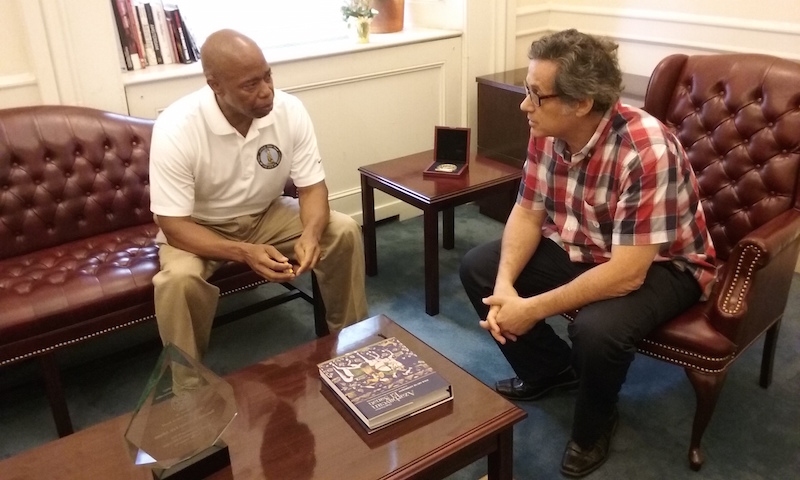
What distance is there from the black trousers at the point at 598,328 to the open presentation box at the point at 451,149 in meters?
0.83

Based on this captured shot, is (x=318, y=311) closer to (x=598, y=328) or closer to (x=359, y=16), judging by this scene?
(x=598, y=328)

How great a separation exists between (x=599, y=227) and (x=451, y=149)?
43.5 inches

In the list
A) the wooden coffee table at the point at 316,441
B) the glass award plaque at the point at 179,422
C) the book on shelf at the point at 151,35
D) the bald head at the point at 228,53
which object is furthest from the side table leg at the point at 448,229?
the glass award plaque at the point at 179,422

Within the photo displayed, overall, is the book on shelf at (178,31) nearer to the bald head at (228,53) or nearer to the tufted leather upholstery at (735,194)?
the bald head at (228,53)

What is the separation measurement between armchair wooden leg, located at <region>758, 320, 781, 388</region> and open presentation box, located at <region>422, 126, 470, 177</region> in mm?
1233

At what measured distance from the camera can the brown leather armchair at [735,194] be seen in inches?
70.3

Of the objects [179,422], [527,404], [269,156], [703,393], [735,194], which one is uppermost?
[269,156]

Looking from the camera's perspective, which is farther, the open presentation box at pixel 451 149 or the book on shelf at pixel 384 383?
the open presentation box at pixel 451 149

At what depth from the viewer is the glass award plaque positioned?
51.5 inches

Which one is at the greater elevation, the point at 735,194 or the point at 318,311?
the point at 735,194

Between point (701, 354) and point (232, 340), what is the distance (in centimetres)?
162

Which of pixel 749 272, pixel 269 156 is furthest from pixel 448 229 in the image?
pixel 749 272

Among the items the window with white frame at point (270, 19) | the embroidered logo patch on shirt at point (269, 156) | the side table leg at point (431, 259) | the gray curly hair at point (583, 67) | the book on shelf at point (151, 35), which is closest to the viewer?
the gray curly hair at point (583, 67)

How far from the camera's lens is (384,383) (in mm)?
1576
